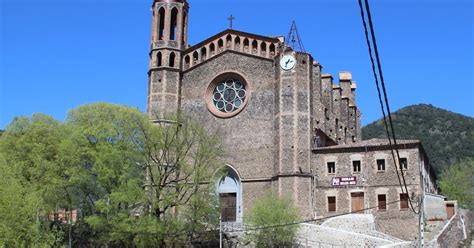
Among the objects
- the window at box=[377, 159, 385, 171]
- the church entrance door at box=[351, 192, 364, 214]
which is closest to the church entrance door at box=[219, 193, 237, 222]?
the church entrance door at box=[351, 192, 364, 214]

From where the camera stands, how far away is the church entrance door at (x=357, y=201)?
144 feet

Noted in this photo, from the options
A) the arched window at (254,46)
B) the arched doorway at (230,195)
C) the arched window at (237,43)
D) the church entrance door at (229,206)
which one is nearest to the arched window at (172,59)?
the arched window at (237,43)

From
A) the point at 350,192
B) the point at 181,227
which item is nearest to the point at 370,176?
the point at 350,192

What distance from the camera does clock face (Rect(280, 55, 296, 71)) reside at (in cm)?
4681

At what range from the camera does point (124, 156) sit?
39.2m

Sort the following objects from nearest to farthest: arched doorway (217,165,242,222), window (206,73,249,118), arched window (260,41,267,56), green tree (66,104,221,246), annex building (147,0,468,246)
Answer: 1. green tree (66,104,221,246)
2. annex building (147,0,468,246)
3. arched doorway (217,165,242,222)
4. window (206,73,249,118)
5. arched window (260,41,267,56)

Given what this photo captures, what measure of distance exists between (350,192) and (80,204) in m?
19.8

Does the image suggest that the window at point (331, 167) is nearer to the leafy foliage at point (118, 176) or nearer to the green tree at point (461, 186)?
the leafy foliage at point (118, 176)

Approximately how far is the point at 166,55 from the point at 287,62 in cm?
1109

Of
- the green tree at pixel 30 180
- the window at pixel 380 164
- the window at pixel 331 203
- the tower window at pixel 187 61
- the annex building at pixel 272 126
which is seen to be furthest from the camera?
the tower window at pixel 187 61

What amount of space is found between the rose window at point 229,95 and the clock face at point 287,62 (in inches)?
163

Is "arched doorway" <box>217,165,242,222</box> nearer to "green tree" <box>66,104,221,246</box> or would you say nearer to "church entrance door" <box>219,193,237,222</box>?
"church entrance door" <box>219,193,237,222</box>

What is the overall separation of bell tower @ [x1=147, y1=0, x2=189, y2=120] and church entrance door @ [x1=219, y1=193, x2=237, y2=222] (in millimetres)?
8326

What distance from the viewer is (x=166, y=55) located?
51281 millimetres
